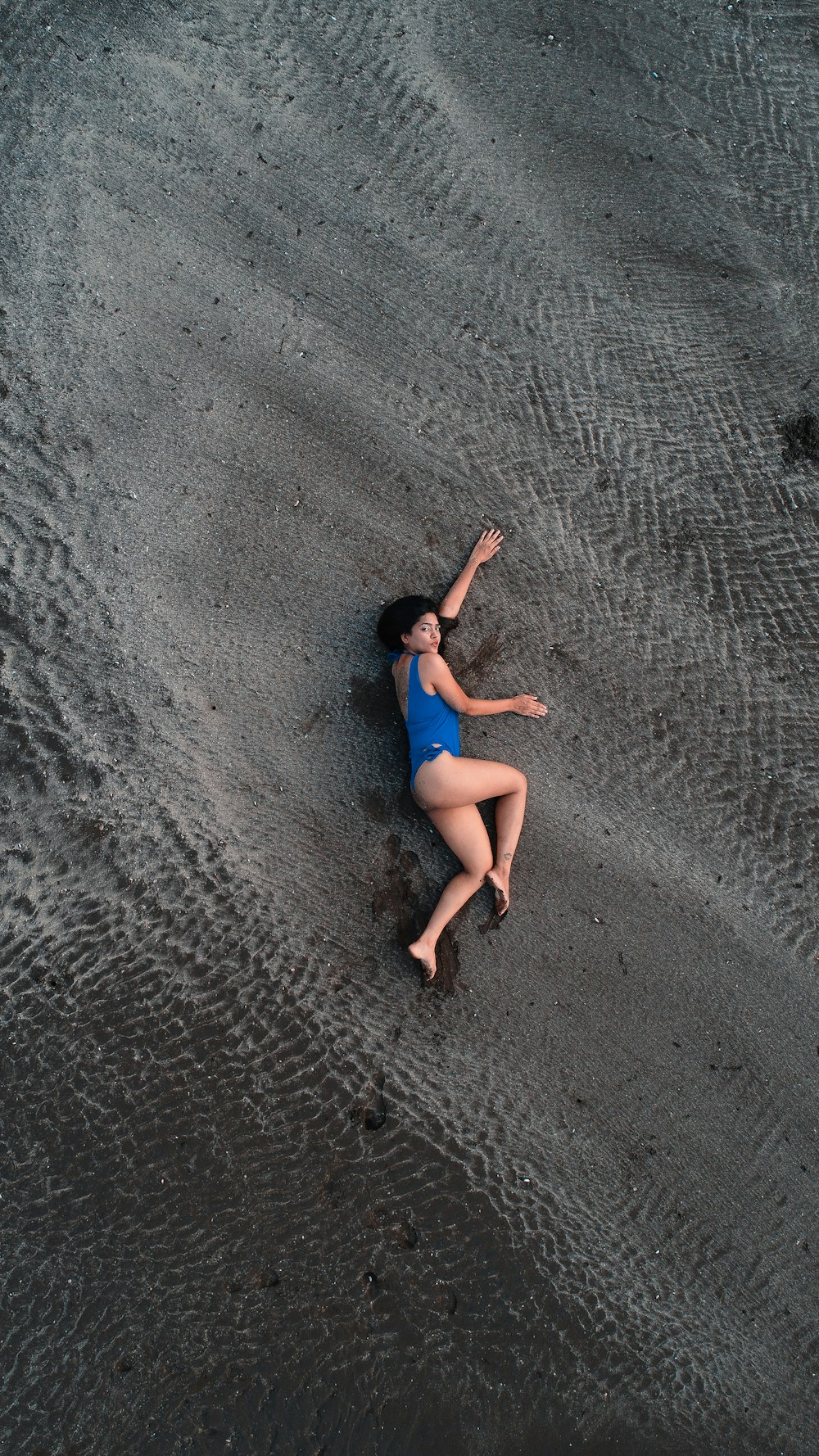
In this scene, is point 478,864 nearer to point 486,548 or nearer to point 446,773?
point 446,773

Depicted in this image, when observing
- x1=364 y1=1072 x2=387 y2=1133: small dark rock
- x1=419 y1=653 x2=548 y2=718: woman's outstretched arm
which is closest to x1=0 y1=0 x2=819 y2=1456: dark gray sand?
x1=364 y1=1072 x2=387 y2=1133: small dark rock

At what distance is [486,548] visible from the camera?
11.2 ft

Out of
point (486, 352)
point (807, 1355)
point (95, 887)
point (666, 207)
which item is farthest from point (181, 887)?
point (666, 207)

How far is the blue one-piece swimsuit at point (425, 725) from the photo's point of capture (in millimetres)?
3133

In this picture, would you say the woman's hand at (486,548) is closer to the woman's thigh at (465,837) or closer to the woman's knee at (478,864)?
the woman's thigh at (465,837)

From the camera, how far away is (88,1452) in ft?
9.11

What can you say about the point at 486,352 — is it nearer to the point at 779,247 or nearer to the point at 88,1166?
the point at 779,247

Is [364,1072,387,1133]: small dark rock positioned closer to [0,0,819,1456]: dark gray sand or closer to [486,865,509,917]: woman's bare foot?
[0,0,819,1456]: dark gray sand

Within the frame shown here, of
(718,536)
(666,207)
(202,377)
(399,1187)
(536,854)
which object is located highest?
(666,207)

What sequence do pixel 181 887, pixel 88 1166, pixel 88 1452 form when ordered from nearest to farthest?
pixel 88 1452, pixel 88 1166, pixel 181 887

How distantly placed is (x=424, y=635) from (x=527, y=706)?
51 centimetres

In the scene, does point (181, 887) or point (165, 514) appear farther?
point (165, 514)

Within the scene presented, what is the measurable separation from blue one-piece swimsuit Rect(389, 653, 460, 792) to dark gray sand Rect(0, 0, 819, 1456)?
8.3 inches

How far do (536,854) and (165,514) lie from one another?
207cm
